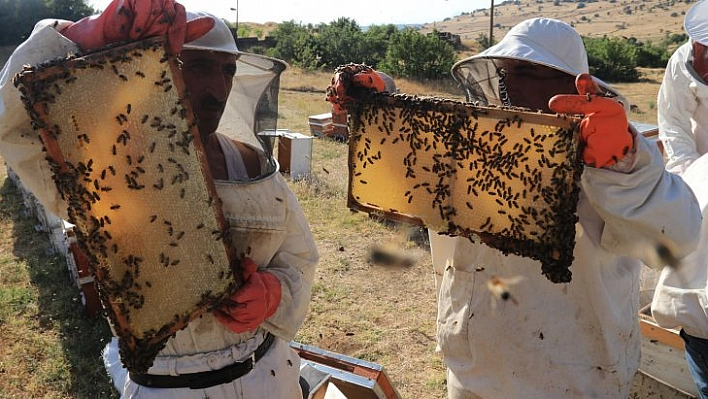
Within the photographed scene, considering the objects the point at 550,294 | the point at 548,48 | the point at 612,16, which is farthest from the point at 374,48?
the point at 612,16

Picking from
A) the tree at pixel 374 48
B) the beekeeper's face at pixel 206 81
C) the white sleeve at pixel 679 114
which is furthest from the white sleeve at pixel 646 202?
the tree at pixel 374 48

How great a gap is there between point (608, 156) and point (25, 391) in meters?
4.66

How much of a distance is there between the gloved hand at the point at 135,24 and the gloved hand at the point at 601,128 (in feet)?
4.37

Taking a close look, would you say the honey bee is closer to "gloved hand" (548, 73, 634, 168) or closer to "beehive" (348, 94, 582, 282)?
"beehive" (348, 94, 582, 282)

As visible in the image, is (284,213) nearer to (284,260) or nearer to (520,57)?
(284,260)

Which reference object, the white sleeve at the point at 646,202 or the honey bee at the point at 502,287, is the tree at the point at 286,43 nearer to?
the honey bee at the point at 502,287

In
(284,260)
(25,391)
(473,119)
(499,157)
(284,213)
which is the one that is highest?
(473,119)

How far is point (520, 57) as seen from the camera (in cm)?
212

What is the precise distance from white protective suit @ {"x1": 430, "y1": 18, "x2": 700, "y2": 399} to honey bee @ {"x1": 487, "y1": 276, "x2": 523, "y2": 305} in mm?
11

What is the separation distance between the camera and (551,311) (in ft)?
7.24

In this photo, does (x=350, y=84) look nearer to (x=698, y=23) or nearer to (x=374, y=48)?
(x=698, y=23)

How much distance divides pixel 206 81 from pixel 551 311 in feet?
5.49

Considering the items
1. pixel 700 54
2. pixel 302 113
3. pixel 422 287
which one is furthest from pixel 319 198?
pixel 302 113

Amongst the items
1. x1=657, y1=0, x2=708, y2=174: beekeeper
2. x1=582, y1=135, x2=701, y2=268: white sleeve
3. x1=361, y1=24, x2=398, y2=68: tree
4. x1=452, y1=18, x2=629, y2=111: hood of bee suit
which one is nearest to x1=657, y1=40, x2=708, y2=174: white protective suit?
x1=657, y1=0, x2=708, y2=174: beekeeper
